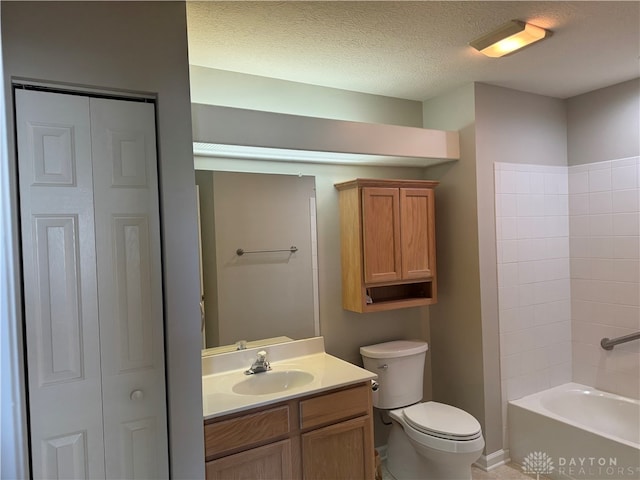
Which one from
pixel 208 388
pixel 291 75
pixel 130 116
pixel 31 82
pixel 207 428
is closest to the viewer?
pixel 31 82

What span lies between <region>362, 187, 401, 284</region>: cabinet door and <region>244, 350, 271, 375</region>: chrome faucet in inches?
30.6

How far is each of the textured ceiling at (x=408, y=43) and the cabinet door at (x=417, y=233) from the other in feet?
2.42

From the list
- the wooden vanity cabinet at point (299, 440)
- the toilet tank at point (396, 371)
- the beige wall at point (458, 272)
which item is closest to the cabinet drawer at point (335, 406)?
the wooden vanity cabinet at point (299, 440)

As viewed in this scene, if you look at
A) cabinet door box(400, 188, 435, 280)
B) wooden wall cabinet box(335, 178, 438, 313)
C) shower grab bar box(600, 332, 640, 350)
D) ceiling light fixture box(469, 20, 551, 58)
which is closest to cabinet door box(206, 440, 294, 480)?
wooden wall cabinet box(335, 178, 438, 313)

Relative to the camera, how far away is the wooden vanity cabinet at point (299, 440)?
1882 millimetres

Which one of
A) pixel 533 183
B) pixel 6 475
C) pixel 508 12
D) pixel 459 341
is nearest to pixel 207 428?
pixel 6 475

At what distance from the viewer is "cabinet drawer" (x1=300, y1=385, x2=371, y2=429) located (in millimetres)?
2068

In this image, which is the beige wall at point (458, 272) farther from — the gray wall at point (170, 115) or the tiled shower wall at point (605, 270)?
the gray wall at point (170, 115)

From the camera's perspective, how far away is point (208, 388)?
2.16 meters

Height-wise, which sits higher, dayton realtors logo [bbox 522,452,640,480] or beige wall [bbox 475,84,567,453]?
beige wall [bbox 475,84,567,453]

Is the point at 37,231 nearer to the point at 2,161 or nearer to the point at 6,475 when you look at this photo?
the point at 2,161

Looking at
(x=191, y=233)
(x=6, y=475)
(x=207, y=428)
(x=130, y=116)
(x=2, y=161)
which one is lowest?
(x=207, y=428)

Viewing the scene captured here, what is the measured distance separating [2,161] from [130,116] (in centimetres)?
52

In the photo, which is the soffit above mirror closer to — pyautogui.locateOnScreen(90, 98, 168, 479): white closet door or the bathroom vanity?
pyautogui.locateOnScreen(90, 98, 168, 479): white closet door
